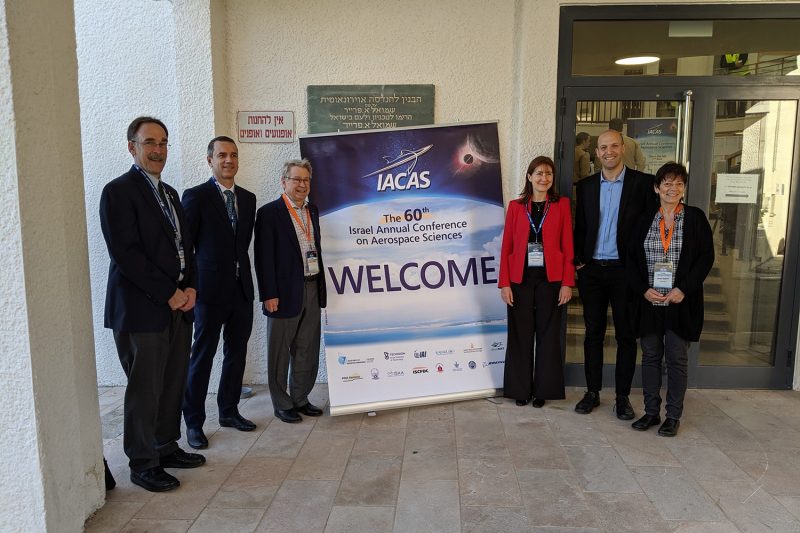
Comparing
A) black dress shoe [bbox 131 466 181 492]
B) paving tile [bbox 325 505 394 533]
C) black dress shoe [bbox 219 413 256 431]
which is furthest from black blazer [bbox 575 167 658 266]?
black dress shoe [bbox 131 466 181 492]

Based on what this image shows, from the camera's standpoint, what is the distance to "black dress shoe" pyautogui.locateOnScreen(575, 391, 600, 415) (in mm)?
3717

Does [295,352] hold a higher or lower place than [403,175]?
lower

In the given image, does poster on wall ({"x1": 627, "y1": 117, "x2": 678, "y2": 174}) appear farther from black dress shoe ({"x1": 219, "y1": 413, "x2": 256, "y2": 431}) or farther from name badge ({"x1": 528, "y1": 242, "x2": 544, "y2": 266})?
black dress shoe ({"x1": 219, "y1": 413, "x2": 256, "y2": 431})

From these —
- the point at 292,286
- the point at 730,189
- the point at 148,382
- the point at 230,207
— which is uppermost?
the point at 730,189

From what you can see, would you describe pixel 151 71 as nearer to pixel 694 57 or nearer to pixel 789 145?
pixel 694 57

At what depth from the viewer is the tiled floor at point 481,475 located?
8.05 feet

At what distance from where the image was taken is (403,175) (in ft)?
12.6

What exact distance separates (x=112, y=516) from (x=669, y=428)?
10.3 feet

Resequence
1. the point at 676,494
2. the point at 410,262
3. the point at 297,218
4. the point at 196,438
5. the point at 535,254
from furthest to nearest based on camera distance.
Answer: the point at 410,262, the point at 535,254, the point at 297,218, the point at 196,438, the point at 676,494

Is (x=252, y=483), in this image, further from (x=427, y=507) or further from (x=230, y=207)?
(x=230, y=207)

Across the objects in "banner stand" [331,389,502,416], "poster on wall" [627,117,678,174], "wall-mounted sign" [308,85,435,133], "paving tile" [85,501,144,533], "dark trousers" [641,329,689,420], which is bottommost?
"paving tile" [85,501,144,533]

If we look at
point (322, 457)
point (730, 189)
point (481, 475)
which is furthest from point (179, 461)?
point (730, 189)

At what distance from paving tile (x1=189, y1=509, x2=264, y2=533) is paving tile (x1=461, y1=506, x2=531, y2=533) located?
955mm

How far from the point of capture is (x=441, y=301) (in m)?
3.86
